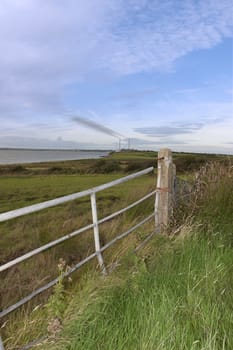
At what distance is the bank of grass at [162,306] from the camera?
2.47 m

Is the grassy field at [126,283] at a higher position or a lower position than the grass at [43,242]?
higher

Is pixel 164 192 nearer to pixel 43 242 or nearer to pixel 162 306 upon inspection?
pixel 43 242

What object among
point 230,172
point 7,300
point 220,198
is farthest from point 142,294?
point 230,172

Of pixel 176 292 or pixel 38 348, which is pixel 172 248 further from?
pixel 38 348

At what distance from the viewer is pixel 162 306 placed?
276cm

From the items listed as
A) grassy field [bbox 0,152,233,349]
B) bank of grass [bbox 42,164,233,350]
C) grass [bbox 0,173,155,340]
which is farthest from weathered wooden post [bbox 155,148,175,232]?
bank of grass [bbox 42,164,233,350]

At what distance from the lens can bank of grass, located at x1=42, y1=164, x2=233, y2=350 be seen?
2469 mm

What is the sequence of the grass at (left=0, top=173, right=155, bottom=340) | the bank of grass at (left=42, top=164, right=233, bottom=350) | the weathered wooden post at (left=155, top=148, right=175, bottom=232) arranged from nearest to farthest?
1. the bank of grass at (left=42, top=164, right=233, bottom=350)
2. the grass at (left=0, top=173, right=155, bottom=340)
3. the weathered wooden post at (left=155, top=148, right=175, bottom=232)

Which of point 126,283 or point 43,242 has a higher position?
point 126,283

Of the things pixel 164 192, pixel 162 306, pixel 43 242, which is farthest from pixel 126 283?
pixel 43 242

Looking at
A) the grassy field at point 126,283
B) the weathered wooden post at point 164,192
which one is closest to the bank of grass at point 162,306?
the grassy field at point 126,283

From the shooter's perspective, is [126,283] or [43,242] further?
[43,242]

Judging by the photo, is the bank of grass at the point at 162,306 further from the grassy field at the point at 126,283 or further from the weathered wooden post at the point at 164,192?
the weathered wooden post at the point at 164,192

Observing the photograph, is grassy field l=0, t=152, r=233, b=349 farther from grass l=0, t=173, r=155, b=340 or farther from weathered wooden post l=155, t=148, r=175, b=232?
weathered wooden post l=155, t=148, r=175, b=232
